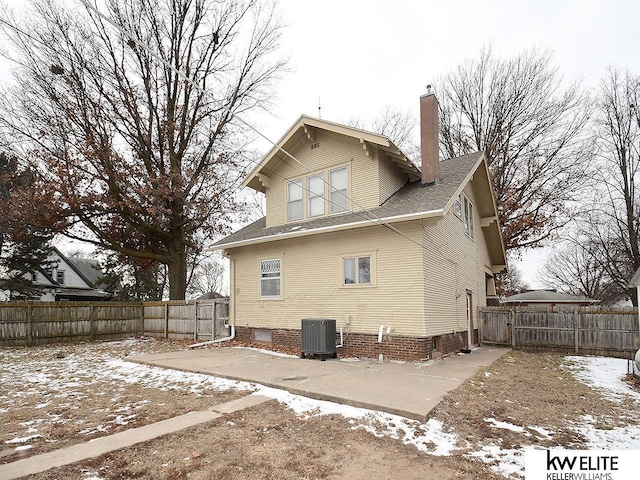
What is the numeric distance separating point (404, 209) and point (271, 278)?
5271 mm

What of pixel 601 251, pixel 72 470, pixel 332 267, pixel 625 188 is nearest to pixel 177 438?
pixel 72 470

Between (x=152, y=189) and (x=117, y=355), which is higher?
(x=152, y=189)

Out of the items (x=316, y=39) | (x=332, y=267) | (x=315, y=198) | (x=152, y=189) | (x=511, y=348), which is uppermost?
(x=316, y=39)

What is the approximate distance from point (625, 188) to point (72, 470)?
83.4ft

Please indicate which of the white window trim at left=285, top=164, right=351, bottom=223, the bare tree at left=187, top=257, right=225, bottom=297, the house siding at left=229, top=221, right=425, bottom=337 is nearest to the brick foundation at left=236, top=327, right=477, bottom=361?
the house siding at left=229, top=221, right=425, bottom=337

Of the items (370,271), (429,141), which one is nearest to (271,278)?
(370,271)

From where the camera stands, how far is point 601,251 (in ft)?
83.9

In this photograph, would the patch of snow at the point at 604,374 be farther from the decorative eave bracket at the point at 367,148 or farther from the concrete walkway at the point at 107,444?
the decorative eave bracket at the point at 367,148

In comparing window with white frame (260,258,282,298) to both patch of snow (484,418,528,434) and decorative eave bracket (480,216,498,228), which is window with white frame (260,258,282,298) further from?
decorative eave bracket (480,216,498,228)

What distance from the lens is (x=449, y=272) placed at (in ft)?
39.2

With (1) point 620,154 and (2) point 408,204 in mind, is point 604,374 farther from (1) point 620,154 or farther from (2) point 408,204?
(1) point 620,154

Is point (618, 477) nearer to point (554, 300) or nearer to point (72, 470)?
point (72, 470)

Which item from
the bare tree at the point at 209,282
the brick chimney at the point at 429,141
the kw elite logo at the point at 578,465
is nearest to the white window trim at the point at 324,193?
the brick chimney at the point at 429,141

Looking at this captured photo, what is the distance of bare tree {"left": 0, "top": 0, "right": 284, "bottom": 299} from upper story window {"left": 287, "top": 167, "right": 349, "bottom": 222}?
21.3 ft
